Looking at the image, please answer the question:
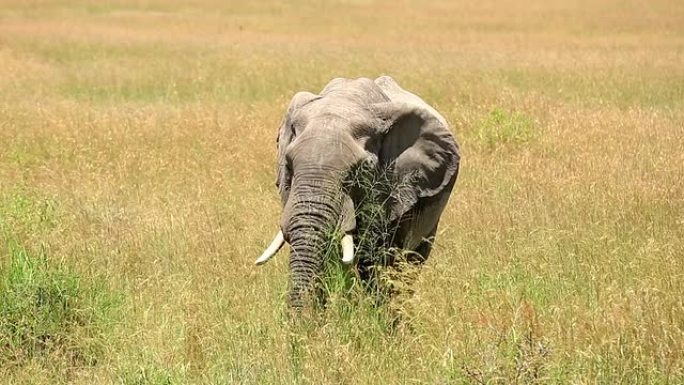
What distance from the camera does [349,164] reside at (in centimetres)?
602

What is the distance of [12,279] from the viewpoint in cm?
665

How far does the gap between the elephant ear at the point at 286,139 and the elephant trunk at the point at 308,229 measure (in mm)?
488

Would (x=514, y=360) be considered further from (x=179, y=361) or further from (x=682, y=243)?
(x=682, y=243)

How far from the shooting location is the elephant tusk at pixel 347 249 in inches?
227

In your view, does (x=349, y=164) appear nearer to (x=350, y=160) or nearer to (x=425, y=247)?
(x=350, y=160)

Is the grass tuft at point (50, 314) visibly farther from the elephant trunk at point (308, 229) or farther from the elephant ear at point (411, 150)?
the elephant ear at point (411, 150)

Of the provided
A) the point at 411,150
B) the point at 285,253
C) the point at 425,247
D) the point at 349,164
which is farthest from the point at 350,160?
the point at 285,253

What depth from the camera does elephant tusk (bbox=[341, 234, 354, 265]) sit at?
578cm

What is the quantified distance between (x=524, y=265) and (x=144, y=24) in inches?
1039

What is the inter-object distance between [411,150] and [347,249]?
3.67 ft

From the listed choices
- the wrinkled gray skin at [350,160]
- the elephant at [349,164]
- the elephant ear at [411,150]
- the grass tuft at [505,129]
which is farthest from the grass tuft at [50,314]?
the grass tuft at [505,129]

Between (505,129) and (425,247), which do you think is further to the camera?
(505,129)

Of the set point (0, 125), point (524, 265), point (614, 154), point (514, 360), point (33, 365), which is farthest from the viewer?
point (0, 125)

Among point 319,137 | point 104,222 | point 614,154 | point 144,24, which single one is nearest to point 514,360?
point 319,137
